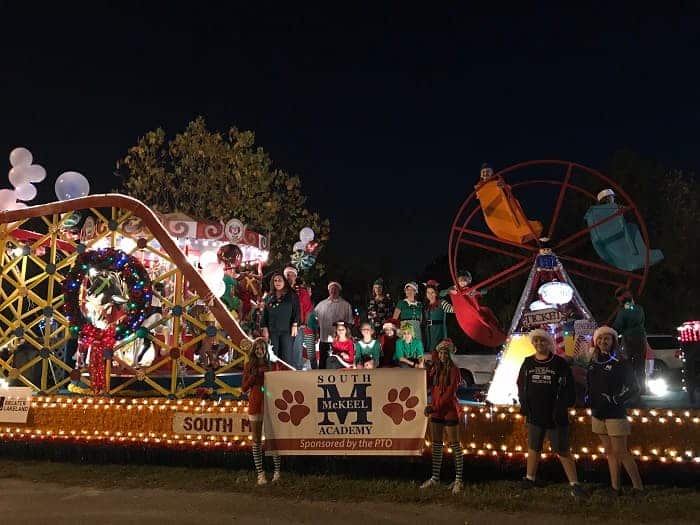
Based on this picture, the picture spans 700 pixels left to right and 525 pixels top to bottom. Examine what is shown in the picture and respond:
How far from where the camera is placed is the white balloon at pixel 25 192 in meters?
10.0

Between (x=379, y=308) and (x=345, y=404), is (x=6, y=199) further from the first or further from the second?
(x=345, y=404)

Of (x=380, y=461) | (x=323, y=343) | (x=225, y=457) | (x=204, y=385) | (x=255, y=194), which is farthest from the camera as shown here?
(x=255, y=194)

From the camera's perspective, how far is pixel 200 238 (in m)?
15.5

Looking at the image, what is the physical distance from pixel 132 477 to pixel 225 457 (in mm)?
974

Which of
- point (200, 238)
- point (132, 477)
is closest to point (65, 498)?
point (132, 477)

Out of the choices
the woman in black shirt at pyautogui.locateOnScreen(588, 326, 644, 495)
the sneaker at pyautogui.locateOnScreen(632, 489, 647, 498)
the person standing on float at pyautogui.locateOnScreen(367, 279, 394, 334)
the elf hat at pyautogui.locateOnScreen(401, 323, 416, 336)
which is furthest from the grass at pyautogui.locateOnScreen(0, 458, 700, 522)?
the person standing on float at pyautogui.locateOnScreen(367, 279, 394, 334)

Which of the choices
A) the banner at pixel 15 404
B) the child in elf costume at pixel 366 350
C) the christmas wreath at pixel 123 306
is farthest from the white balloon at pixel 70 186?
the child in elf costume at pixel 366 350

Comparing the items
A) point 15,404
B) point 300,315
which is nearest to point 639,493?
point 300,315

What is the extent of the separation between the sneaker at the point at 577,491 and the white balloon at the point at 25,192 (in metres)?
9.45

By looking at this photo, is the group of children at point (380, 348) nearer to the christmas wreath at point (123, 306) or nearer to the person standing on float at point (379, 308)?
the person standing on float at point (379, 308)

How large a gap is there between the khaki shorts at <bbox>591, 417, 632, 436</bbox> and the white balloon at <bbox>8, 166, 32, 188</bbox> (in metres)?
9.62

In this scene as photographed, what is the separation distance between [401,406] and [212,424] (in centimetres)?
216

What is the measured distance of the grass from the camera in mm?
4777

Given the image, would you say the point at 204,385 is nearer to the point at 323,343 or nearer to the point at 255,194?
the point at 323,343
